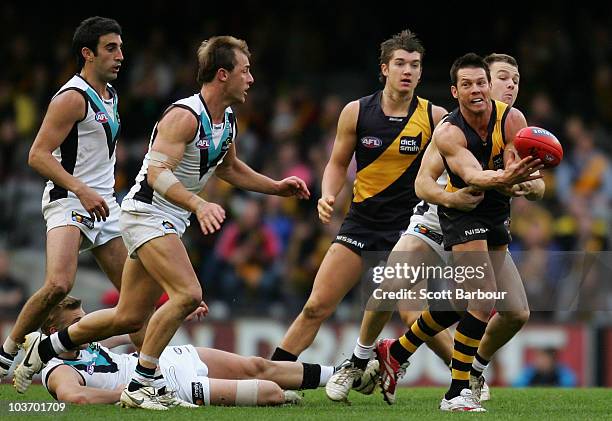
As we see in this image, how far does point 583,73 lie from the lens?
17.3 m

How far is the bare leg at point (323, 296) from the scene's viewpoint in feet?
28.9

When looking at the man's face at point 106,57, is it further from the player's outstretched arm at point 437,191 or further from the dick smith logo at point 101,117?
the player's outstretched arm at point 437,191

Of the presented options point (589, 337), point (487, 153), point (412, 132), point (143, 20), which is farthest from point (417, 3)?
point (487, 153)

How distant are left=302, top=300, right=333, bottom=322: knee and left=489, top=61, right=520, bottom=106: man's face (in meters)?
2.12

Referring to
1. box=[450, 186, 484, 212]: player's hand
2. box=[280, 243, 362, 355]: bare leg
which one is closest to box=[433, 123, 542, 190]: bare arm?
box=[450, 186, 484, 212]: player's hand

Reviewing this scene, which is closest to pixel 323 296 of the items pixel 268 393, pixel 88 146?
pixel 268 393

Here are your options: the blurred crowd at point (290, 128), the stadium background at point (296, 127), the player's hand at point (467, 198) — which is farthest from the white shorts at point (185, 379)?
the blurred crowd at point (290, 128)

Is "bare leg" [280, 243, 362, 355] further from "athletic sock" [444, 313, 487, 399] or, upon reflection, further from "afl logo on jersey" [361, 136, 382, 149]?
"athletic sock" [444, 313, 487, 399]

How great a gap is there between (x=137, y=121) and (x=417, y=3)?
16.9ft

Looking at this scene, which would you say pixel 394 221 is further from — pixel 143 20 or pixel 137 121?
pixel 143 20

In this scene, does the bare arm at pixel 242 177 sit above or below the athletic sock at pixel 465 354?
above

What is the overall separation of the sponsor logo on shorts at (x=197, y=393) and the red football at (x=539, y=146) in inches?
103

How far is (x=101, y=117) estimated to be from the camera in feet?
28.7

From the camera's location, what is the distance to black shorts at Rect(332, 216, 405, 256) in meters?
8.95
